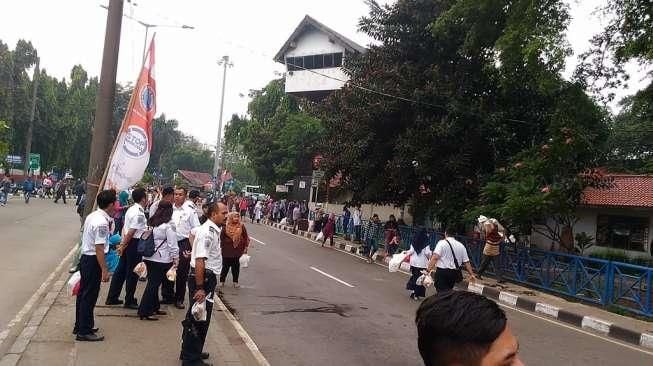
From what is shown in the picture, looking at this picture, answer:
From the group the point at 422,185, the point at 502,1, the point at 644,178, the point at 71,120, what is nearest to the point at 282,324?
the point at 502,1

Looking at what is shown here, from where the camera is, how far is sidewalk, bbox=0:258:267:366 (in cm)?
552

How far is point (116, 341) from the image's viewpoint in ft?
20.3

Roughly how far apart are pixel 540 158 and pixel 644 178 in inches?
408

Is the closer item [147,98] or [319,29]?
[147,98]

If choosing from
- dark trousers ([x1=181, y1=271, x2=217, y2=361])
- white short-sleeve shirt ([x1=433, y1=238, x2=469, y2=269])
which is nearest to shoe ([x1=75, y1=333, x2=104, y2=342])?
dark trousers ([x1=181, y1=271, x2=217, y2=361])

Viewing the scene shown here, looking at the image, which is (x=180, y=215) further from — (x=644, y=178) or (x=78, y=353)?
(x=644, y=178)

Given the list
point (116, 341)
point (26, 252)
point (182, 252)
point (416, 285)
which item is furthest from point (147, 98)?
point (26, 252)

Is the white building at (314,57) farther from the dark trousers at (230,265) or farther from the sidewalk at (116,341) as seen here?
the sidewalk at (116,341)

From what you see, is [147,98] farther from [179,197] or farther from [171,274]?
[171,274]

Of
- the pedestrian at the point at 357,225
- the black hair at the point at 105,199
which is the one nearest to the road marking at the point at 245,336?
the black hair at the point at 105,199

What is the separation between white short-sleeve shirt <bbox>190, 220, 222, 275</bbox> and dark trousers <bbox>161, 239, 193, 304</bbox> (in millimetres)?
2883

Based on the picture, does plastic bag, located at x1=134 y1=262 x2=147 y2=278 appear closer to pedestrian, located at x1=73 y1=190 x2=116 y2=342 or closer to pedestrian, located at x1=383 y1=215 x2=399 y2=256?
pedestrian, located at x1=73 y1=190 x2=116 y2=342

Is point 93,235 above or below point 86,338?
above

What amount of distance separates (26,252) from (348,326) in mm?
8452
